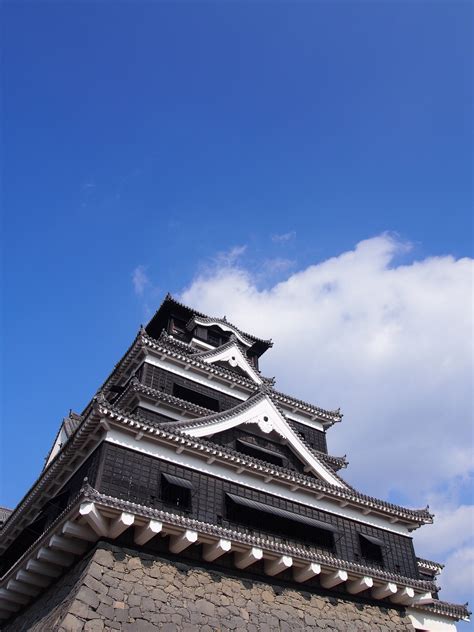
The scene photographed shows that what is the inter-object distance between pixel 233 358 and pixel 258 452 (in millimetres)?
6601

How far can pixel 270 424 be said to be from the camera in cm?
2009

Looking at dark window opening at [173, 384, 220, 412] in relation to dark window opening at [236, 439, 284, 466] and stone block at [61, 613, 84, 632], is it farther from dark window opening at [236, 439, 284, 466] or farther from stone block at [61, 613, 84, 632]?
stone block at [61, 613, 84, 632]

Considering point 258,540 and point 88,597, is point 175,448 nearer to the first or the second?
point 258,540

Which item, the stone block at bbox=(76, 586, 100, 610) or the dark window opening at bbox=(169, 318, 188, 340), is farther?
the dark window opening at bbox=(169, 318, 188, 340)

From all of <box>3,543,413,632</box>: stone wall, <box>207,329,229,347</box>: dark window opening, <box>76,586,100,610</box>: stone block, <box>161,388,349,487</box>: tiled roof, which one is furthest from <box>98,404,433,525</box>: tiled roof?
<box>207,329,229,347</box>: dark window opening

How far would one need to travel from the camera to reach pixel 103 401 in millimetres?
14812

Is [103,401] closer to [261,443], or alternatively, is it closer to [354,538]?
[261,443]

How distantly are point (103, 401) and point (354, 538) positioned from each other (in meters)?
10.1

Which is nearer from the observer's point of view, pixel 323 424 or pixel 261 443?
pixel 261 443

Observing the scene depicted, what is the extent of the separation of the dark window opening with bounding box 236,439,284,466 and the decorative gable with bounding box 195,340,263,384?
5.08 metres

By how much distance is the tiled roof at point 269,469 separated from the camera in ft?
50.3

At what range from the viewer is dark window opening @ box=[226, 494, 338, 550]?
16.5 metres

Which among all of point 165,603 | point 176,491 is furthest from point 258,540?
point 165,603

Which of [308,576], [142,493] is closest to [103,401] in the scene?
[142,493]
